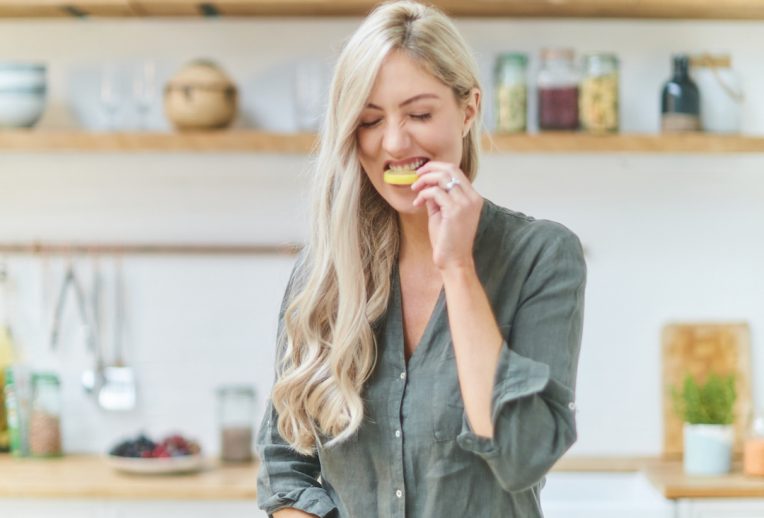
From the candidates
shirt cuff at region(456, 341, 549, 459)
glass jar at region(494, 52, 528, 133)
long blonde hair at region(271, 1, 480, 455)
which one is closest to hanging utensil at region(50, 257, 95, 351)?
glass jar at region(494, 52, 528, 133)

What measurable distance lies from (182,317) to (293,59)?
2.63 ft

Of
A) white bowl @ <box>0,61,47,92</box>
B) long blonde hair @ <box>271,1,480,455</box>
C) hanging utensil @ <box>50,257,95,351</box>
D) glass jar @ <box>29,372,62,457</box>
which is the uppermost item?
white bowl @ <box>0,61,47,92</box>

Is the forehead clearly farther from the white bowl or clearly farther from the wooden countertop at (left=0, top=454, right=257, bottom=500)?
the white bowl

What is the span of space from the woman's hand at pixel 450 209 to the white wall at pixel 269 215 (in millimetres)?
1936

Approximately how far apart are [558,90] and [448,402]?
185 centimetres

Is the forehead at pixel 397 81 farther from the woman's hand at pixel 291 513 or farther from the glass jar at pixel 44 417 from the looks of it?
the glass jar at pixel 44 417

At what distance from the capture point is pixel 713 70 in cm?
323

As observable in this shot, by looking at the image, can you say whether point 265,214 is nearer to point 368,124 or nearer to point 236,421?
point 236,421

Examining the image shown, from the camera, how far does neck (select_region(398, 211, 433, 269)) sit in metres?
1.59

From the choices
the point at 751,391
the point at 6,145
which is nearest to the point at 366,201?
the point at 6,145

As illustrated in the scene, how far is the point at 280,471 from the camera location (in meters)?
1.62

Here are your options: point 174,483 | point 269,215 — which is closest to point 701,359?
point 269,215

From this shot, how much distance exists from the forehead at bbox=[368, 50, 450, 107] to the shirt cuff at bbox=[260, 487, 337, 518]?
0.53m

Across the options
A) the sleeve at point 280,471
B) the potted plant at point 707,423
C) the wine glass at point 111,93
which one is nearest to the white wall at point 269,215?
the wine glass at point 111,93
